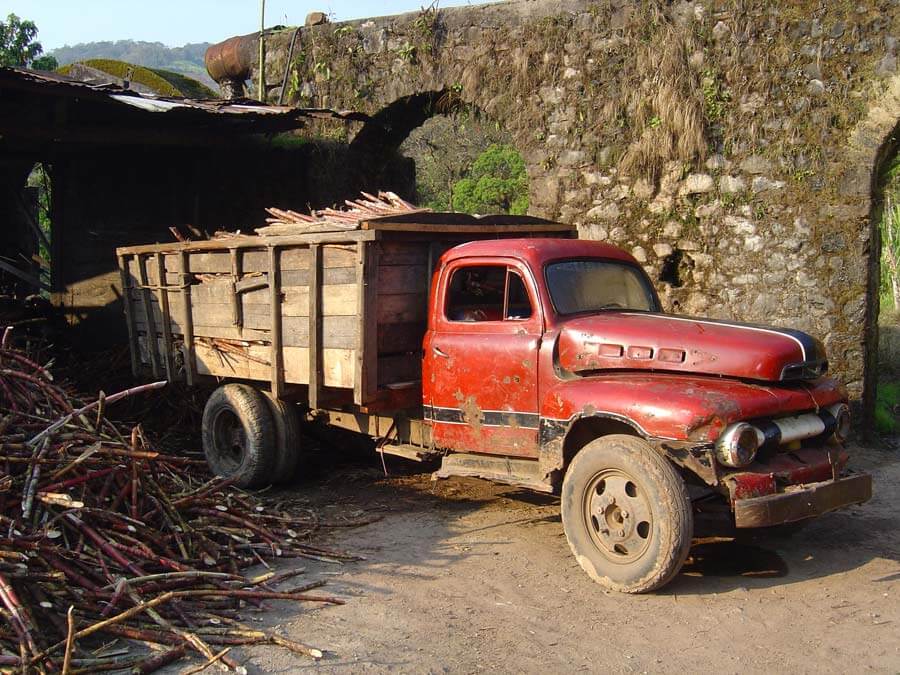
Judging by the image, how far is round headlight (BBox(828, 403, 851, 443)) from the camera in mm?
5418

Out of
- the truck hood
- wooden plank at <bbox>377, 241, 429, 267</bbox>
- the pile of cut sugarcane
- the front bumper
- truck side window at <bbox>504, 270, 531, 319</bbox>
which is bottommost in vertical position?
the pile of cut sugarcane

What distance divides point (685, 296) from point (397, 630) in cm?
565

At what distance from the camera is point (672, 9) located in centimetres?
906

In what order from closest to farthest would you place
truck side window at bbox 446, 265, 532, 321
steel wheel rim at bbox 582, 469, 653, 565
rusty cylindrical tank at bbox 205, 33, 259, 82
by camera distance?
steel wheel rim at bbox 582, 469, 653, 565 < truck side window at bbox 446, 265, 532, 321 < rusty cylindrical tank at bbox 205, 33, 259, 82

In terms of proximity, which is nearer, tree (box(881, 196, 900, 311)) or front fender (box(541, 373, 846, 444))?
front fender (box(541, 373, 846, 444))

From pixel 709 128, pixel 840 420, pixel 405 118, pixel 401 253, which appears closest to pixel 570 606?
pixel 840 420

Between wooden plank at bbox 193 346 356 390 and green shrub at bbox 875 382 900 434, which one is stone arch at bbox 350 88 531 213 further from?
green shrub at bbox 875 382 900 434

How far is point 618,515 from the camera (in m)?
5.16

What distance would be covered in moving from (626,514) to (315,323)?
2.84 meters

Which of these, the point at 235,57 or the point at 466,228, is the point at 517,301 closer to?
the point at 466,228

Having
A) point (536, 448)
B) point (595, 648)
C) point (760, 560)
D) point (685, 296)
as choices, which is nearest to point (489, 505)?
point (536, 448)

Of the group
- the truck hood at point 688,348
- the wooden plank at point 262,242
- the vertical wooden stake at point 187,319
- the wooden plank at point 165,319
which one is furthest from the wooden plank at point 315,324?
the wooden plank at point 165,319

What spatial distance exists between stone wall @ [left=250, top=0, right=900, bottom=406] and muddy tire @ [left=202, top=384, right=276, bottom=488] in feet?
13.5

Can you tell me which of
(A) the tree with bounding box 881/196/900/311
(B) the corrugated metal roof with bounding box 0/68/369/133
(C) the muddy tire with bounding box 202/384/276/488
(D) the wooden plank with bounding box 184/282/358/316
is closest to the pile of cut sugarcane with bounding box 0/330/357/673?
(C) the muddy tire with bounding box 202/384/276/488
